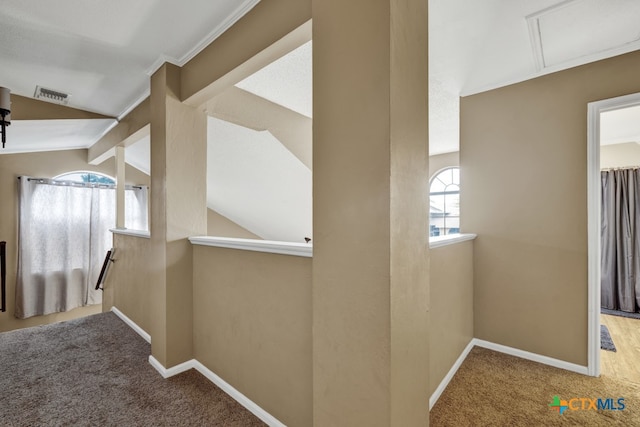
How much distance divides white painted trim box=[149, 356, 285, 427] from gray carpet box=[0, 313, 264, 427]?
0.03 metres

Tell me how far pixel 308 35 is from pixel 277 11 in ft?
0.68

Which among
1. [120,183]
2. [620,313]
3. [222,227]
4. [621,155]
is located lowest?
[620,313]

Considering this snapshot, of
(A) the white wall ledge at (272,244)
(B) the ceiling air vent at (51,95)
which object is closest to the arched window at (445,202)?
(A) the white wall ledge at (272,244)

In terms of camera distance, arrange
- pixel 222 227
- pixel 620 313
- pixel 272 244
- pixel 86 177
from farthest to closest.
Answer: pixel 222 227 → pixel 86 177 → pixel 620 313 → pixel 272 244

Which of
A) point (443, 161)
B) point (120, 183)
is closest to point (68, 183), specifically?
point (120, 183)

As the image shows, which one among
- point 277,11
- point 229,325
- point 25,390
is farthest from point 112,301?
point 277,11

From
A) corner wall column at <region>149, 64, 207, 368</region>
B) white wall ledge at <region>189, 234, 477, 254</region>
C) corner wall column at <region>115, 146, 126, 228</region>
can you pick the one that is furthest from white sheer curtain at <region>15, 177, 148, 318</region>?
white wall ledge at <region>189, 234, 477, 254</region>

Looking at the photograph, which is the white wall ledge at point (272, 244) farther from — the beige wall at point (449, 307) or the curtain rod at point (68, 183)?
the curtain rod at point (68, 183)

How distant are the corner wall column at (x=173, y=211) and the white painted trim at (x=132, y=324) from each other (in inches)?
23.0

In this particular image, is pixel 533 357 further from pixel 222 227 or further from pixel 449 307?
pixel 222 227

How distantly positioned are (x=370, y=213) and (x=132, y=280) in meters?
3.08

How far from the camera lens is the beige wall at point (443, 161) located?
5020 millimetres

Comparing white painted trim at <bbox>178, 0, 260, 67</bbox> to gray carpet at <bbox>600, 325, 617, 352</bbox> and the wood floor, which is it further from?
gray carpet at <bbox>600, 325, 617, 352</bbox>

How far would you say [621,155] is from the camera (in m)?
3.76
